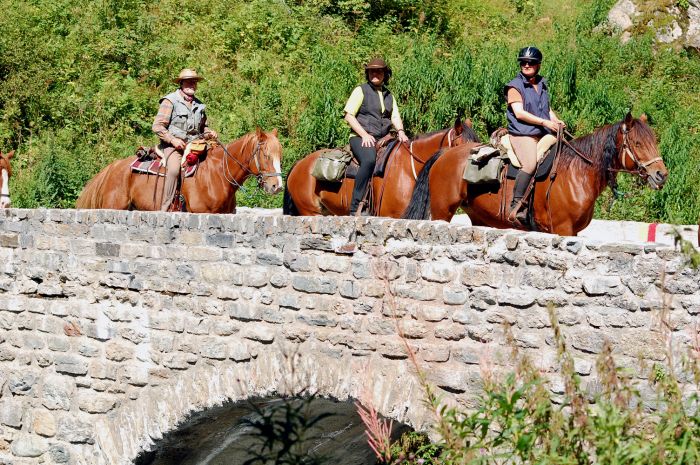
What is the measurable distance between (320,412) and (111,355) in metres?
1.98

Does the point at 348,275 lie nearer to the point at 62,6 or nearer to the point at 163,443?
the point at 163,443

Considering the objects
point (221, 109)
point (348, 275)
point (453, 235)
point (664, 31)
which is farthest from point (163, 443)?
point (664, 31)

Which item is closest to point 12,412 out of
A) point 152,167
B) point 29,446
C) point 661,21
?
point 29,446

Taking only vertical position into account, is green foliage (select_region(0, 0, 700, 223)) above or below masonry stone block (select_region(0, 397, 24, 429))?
above

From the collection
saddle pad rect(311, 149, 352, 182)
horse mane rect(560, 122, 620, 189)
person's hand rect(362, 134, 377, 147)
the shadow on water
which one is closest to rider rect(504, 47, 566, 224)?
horse mane rect(560, 122, 620, 189)

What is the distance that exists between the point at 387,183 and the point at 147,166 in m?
3.11

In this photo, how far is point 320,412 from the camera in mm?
8938

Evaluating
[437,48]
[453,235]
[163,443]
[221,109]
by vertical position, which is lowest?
[163,443]

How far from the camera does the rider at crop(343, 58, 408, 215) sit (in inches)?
447

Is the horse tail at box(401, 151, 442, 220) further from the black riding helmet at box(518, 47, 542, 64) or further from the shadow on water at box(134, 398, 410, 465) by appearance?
the shadow on water at box(134, 398, 410, 465)

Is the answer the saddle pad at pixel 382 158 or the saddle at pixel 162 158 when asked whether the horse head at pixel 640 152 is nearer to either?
the saddle pad at pixel 382 158

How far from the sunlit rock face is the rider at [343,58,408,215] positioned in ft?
31.2

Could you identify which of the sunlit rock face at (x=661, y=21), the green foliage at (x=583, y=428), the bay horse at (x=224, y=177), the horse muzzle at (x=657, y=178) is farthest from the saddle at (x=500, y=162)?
the sunlit rock face at (x=661, y=21)

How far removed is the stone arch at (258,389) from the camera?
7562mm
